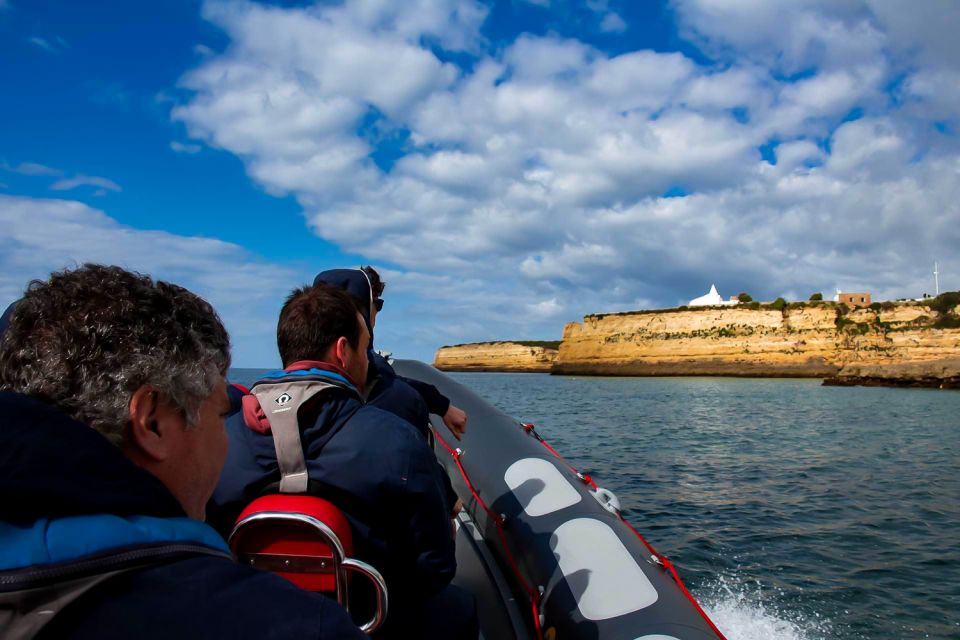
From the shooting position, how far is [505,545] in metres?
3.87

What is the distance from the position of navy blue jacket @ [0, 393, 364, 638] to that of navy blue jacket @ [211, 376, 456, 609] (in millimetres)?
936

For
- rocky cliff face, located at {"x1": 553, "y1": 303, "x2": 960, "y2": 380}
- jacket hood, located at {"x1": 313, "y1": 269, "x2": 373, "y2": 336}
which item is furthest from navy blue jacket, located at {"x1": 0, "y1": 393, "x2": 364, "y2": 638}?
rocky cliff face, located at {"x1": 553, "y1": 303, "x2": 960, "y2": 380}

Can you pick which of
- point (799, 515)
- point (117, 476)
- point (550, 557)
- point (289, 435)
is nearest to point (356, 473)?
point (289, 435)

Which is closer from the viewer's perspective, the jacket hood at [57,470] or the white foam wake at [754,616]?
the jacket hood at [57,470]

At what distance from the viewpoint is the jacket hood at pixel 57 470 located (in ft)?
2.20

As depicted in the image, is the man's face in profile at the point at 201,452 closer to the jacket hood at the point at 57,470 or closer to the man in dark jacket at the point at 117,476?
the man in dark jacket at the point at 117,476

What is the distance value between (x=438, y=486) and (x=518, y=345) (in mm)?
91796

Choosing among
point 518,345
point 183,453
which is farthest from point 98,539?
point 518,345

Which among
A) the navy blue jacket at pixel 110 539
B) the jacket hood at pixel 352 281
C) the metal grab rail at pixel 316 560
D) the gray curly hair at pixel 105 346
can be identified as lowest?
the metal grab rail at pixel 316 560

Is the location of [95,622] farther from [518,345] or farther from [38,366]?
[518,345]

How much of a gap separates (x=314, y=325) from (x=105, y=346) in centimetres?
126

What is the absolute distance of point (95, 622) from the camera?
0.68 metres

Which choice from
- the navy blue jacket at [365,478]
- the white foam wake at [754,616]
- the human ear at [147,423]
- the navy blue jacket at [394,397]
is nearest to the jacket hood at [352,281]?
the navy blue jacket at [394,397]

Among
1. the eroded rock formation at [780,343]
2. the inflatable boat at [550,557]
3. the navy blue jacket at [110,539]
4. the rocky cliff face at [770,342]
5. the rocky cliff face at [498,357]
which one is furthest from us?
the rocky cliff face at [498,357]
